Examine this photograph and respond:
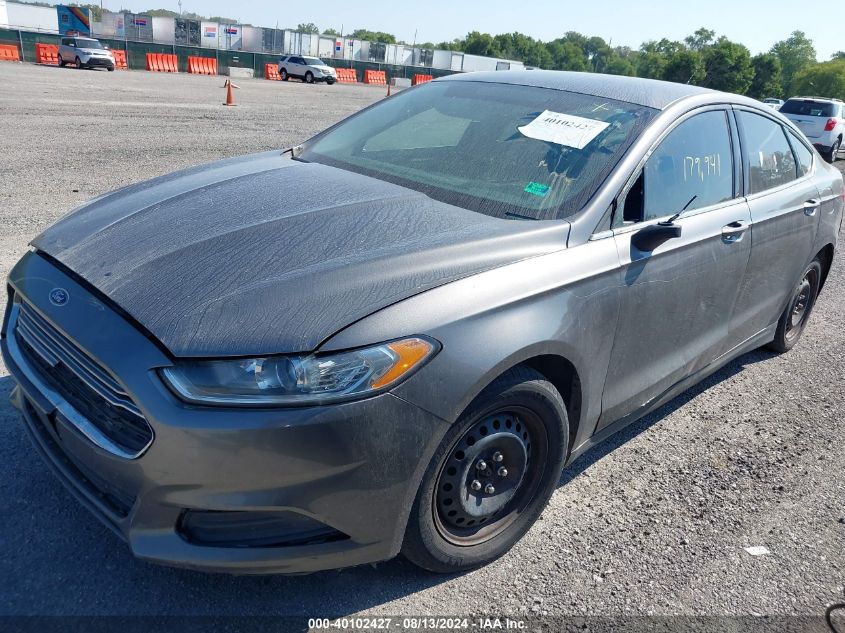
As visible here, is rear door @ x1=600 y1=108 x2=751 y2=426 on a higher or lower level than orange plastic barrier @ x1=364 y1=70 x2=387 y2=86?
higher

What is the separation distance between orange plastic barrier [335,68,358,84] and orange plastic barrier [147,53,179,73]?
11.3 m

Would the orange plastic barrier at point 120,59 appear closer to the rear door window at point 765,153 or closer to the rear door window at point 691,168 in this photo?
the rear door window at point 765,153

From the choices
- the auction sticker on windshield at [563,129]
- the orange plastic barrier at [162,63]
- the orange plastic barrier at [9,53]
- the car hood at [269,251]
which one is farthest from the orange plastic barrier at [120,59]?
the auction sticker on windshield at [563,129]

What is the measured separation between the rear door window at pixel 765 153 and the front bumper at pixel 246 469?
2.67m

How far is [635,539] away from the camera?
9.72ft

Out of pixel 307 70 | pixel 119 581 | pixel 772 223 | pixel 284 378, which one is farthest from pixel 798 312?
pixel 307 70

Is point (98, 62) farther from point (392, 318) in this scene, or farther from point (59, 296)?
point (392, 318)

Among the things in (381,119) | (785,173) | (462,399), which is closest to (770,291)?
(785,173)

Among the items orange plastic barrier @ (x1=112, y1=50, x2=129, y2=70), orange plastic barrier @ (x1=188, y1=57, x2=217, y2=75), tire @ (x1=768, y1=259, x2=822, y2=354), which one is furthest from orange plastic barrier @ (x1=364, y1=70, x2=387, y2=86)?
tire @ (x1=768, y1=259, x2=822, y2=354)

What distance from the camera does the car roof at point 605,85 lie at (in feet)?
11.0

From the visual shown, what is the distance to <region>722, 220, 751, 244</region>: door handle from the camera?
3.43m

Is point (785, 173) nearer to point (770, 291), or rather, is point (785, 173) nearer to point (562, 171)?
point (770, 291)

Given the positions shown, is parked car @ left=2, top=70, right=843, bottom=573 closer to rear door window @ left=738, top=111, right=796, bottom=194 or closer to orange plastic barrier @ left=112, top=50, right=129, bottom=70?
rear door window @ left=738, top=111, right=796, bottom=194

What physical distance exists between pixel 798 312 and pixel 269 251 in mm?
4132
